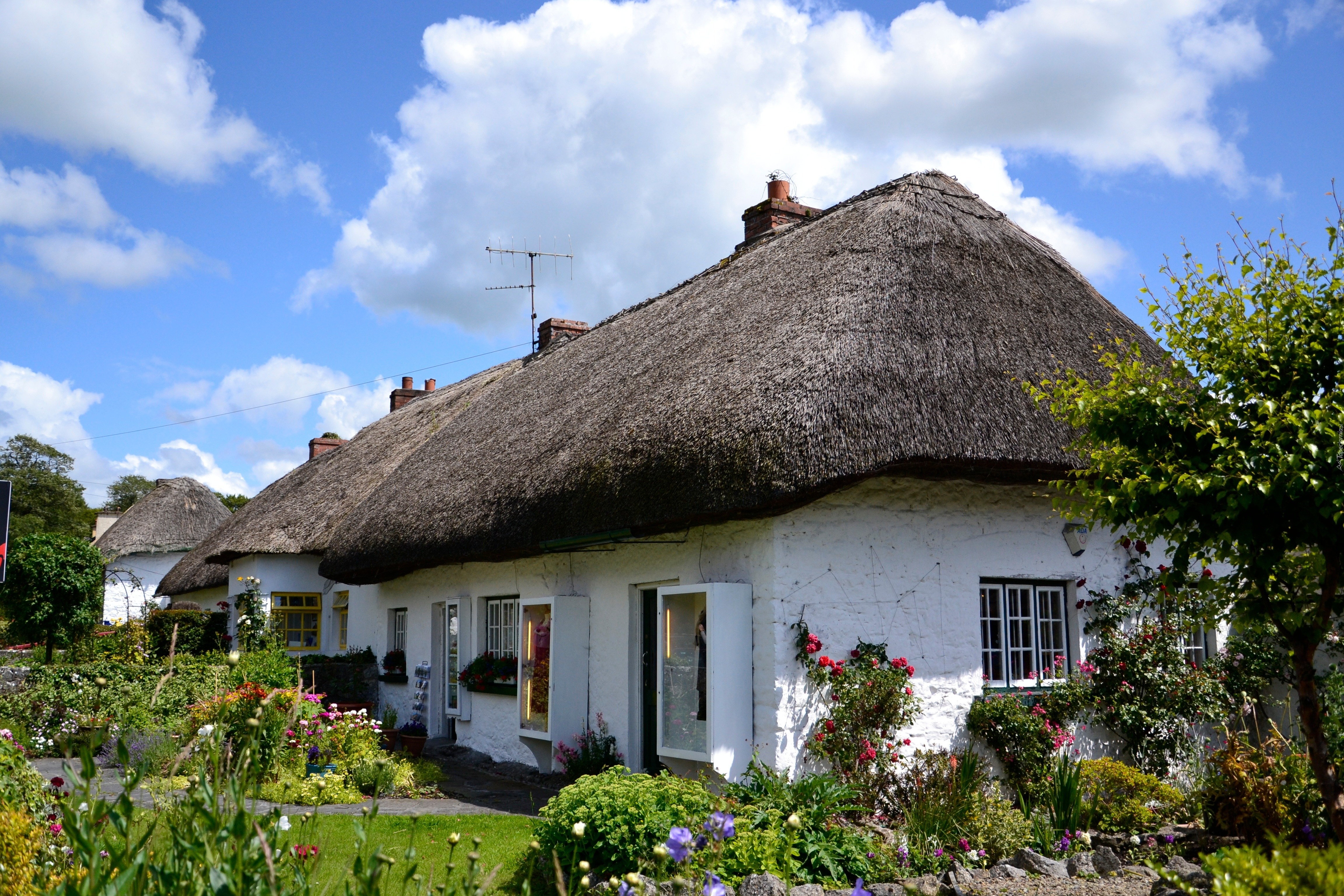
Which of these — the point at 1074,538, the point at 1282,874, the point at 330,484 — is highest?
the point at 330,484

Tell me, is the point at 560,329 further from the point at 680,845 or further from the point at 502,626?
the point at 680,845

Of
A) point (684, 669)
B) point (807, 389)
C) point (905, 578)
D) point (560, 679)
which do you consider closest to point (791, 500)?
point (807, 389)

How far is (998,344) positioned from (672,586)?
3235 mm

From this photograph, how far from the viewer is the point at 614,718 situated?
930 cm

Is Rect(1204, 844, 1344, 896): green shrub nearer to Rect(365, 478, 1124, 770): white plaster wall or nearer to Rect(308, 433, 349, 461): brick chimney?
Rect(365, 478, 1124, 770): white plaster wall

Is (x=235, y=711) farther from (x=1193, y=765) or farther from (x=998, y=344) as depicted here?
(x=1193, y=765)

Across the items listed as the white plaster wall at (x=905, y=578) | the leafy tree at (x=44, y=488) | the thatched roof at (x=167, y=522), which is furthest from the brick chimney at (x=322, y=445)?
the leafy tree at (x=44, y=488)

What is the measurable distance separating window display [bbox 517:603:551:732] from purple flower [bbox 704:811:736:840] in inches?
276

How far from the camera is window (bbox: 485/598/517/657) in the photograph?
11.4 meters

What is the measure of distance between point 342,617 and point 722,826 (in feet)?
49.7

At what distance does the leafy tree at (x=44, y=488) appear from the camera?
1801 inches

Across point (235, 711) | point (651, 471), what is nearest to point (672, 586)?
point (651, 471)

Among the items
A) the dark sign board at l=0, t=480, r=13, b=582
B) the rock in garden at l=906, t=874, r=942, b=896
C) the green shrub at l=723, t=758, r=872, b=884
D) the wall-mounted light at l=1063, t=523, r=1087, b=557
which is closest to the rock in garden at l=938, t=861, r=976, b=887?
the rock in garden at l=906, t=874, r=942, b=896

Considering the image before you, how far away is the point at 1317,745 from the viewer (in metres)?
4.61
